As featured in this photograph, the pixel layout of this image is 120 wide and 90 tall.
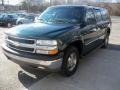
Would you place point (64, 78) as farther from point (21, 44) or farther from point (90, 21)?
point (90, 21)

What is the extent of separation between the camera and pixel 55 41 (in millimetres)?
3992

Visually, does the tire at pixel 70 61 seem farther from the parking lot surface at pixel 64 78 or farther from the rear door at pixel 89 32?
the rear door at pixel 89 32

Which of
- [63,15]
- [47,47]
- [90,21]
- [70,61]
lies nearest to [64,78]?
[70,61]

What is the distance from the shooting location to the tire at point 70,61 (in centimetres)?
437

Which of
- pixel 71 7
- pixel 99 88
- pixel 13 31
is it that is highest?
pixel 71 7

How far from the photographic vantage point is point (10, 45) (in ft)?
14.8

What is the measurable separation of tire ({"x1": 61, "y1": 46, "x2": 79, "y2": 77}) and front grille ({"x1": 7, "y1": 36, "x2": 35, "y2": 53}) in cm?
83

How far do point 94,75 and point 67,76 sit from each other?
2.50ft

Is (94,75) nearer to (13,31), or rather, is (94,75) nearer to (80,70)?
(80,70)

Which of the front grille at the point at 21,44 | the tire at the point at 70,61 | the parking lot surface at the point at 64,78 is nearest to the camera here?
the front grille at the point at 21,44

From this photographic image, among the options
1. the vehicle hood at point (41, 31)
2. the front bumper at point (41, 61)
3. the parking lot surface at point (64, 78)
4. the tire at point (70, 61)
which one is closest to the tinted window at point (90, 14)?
the vehicle hood at point (41, 31)

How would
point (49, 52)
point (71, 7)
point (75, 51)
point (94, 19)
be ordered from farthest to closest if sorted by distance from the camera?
1. point (94, 19)
2. point (71, 7)
3. point (75, 51)
4. point (49, 52)

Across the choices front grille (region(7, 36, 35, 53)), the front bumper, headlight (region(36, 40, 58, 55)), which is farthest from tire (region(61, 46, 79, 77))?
front grille (region(7, 36, 35, 53))

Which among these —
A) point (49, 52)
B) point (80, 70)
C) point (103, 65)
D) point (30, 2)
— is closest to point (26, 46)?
point (49, 52)
